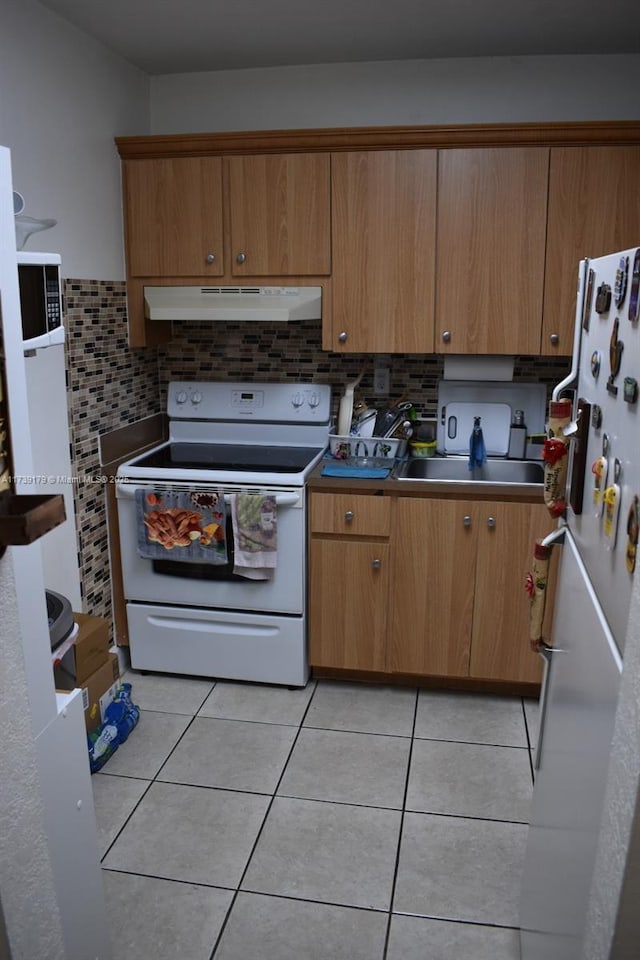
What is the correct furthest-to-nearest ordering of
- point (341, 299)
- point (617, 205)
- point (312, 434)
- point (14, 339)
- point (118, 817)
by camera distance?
point (312, 434)
point (341, 299)
point (617, 205)
point (118, 817)
point (14, 339)

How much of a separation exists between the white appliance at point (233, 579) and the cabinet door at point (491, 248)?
0.72 m

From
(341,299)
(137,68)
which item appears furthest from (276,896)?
(137,68)

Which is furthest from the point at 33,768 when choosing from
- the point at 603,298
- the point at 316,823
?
the point at 316,823

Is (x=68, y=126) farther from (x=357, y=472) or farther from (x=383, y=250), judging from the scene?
(x=357, y=472)

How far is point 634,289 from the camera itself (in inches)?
47.7

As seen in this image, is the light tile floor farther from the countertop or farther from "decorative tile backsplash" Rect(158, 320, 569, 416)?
"decorative tile backsplash" Rect(158, 320, 569, 416)

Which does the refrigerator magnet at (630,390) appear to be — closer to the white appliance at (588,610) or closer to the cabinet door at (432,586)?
the white appliance at (588,610)

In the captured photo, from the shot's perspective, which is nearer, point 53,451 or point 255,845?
point 255,845

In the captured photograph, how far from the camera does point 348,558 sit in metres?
3.02

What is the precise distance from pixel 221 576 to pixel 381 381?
112 cm

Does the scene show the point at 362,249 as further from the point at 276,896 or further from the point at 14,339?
the point at 276,896

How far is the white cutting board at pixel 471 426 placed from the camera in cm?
338

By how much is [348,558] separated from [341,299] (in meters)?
1.02

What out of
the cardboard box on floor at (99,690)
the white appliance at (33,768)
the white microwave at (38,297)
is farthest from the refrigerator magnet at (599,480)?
the cardboard box on floor at (99,690)
